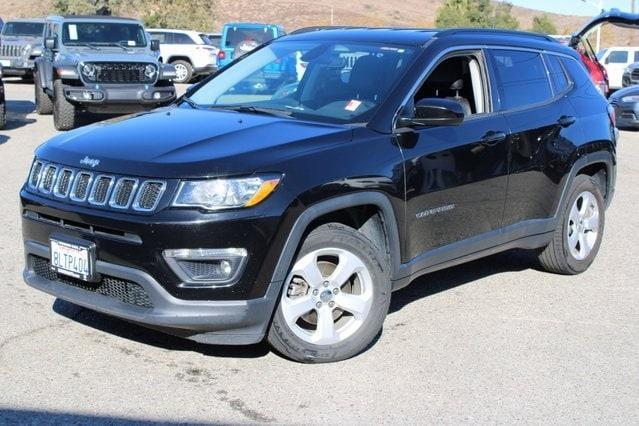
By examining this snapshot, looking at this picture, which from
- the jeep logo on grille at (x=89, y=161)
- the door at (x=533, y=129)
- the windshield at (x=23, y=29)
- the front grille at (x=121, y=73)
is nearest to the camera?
the jeep logo on grille at (x=89, y=161)

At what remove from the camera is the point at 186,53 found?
29438 millimetres

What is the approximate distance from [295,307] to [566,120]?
2.95m

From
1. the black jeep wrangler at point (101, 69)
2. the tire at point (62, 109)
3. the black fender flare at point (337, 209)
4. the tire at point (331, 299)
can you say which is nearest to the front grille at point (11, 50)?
the black jeep wrangler at point (101, 69)

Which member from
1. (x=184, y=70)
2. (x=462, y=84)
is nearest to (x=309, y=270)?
(x=462, y=84)

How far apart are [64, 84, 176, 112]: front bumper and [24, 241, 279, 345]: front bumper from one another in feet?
35.7

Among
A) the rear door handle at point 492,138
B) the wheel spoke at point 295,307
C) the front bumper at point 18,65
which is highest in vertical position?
the rear door handle at point 492,138

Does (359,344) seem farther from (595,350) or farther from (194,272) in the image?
(595,350)

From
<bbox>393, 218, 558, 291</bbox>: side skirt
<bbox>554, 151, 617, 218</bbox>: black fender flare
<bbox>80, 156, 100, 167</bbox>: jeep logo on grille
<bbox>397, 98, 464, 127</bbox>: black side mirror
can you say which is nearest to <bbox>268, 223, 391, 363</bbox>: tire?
<bbox>393, 218, 558, 291</bbox>: side skirt

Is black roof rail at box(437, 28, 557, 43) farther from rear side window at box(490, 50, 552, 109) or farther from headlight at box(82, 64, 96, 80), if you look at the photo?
headlight at box(82, 64, 96, 80)

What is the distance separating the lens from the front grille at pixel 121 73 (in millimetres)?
15453

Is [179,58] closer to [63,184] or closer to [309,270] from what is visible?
[63,184]

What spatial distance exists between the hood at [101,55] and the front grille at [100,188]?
35.1 ft

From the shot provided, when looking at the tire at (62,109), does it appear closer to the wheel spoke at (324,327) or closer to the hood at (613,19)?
the hood at (613,19)

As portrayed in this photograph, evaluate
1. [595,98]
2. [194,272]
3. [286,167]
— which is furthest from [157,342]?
[595,98]
